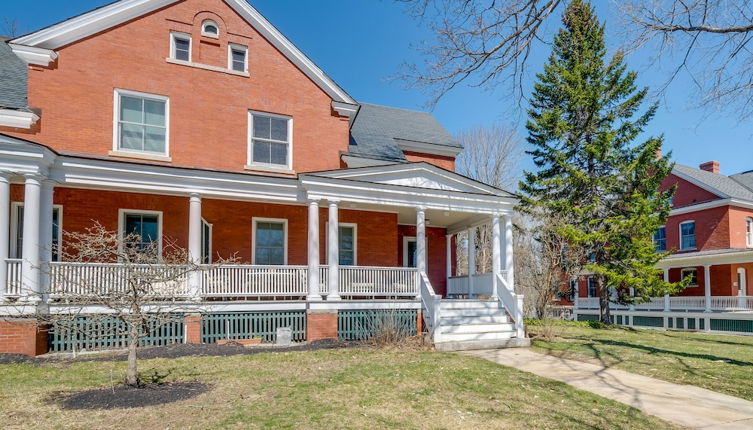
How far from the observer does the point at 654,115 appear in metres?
23.5

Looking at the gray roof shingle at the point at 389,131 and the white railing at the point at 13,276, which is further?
the gray roof shingle at the point at 389,131

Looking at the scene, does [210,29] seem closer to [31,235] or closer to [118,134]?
[118,134]

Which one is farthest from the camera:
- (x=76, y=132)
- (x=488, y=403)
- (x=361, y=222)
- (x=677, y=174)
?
(x=677, y=174)

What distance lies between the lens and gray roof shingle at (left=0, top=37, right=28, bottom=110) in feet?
41.9

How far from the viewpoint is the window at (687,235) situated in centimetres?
2972

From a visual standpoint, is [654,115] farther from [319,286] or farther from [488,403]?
[488,403]

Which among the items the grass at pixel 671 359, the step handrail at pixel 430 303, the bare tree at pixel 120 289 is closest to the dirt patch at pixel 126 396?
the bare tree at pixel 120 289

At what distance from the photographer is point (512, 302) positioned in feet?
44.5

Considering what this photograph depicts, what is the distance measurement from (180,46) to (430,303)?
10.1 metres

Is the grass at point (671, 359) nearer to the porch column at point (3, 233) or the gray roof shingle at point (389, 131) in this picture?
the gray roof shingle at point (389, 131)

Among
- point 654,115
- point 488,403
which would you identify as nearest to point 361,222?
point 488,403

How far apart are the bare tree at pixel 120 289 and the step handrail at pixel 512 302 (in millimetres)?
7698

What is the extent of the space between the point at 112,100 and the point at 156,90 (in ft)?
3.70

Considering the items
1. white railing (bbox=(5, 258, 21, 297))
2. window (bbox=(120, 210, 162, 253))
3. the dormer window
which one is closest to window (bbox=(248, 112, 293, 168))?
the dormer window
